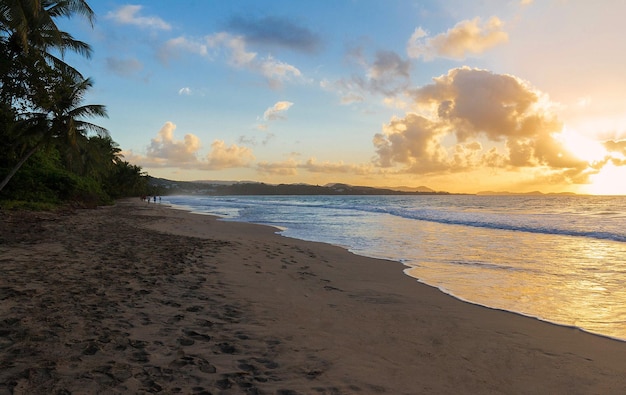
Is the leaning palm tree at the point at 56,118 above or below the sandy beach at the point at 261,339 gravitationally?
above

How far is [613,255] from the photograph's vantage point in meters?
13.4

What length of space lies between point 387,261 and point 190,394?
911 centimetres

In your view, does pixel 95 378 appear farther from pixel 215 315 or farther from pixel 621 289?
pixel 621 289

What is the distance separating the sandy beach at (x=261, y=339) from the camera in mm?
3463

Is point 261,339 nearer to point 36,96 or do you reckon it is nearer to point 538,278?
point 538,278

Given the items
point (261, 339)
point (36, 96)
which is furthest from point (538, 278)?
point (36, 96)

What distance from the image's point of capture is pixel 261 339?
449cm

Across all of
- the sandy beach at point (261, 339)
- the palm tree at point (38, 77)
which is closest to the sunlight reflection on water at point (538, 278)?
the sandy beach at point (261, 339)

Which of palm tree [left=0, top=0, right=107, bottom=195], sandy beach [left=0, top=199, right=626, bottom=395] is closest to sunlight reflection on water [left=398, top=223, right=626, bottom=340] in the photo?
sandy beach [left=0, top=199, right=626, bottom=395]

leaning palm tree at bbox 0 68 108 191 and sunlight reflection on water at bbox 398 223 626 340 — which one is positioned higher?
leaning palm tree at bbox 0 68 108 191

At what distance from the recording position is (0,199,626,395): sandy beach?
3463 millimetres

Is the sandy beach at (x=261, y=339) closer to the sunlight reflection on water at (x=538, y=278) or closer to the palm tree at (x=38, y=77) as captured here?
the sunlight reflection on water at (x=538, y=278)

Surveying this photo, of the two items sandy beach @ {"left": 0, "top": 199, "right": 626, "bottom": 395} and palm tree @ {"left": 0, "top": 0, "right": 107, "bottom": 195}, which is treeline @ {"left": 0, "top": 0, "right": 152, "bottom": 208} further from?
sandy beach @ {"left": 0, "top": 199, "right": 626, "bottom": 395}

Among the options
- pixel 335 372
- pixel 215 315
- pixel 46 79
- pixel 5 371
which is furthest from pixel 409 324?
pixel 46 79
